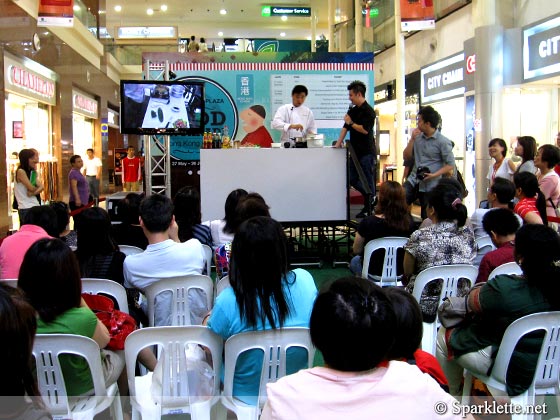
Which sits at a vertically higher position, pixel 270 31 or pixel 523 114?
pixel 270 31

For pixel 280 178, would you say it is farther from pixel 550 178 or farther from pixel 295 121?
pixel 550 178

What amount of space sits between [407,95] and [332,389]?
1531 centimetres

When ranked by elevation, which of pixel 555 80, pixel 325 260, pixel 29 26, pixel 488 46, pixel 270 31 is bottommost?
pixel 325 260

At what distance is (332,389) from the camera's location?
4.36 ft

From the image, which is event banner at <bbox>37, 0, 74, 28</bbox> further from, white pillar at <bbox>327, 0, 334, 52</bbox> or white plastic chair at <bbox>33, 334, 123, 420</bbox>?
white pillar at <bbox>327, 0, 334, 52</bbox>

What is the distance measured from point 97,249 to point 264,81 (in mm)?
8421

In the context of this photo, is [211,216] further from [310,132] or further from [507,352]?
[507,352]

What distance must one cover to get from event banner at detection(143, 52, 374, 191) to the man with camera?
4.86 metres

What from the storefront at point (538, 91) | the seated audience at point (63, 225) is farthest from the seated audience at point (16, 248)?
the storefront at point (538, 91)

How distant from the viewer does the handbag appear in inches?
106

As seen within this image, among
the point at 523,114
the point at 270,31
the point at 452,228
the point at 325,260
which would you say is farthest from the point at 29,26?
the point at 270,31

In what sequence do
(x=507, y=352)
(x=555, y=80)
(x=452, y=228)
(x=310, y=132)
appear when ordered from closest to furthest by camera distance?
(x=507, y=352) → (x=452, y=228) → (x=310, y=132) → (x=555, y=80)

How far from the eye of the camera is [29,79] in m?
11.6

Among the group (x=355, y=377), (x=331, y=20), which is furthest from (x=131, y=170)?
(x=355, y=377)
